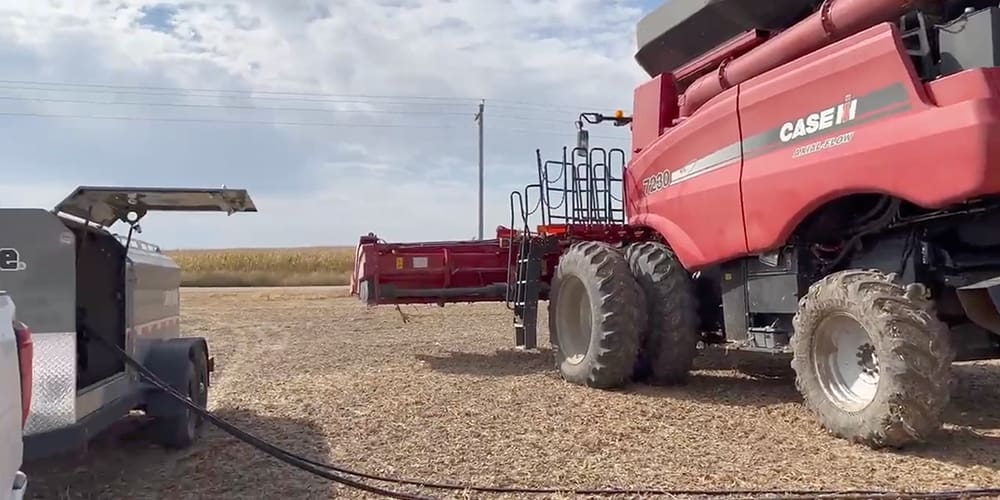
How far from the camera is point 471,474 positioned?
196 inches

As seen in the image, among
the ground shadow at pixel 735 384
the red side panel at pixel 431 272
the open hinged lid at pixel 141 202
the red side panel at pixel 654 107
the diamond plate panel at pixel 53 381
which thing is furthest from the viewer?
the red side panel at pixel 431 272

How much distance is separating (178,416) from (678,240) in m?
4.20

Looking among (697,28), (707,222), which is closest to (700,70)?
(697,28)

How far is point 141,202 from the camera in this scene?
18.5 feet

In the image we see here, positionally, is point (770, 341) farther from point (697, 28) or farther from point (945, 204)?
point (697, 28)

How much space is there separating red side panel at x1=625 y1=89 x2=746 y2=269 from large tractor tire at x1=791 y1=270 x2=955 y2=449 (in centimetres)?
111

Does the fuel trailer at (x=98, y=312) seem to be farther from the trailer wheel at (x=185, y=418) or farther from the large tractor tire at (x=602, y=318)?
the large tractor tire at (x=602, y=318)

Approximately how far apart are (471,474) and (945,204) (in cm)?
304

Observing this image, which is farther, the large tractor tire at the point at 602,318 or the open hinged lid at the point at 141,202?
the large tractor tire at the point at 602,318

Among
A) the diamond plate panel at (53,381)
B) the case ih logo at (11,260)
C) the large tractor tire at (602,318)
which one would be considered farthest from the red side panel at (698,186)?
the case ih logo at (11,260)

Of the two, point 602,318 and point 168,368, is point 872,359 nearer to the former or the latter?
point 602,318

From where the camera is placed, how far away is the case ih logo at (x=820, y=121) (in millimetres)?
5629

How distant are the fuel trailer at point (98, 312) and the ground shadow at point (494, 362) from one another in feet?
10.2

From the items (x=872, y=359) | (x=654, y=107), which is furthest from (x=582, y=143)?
(x=872, y=359)
